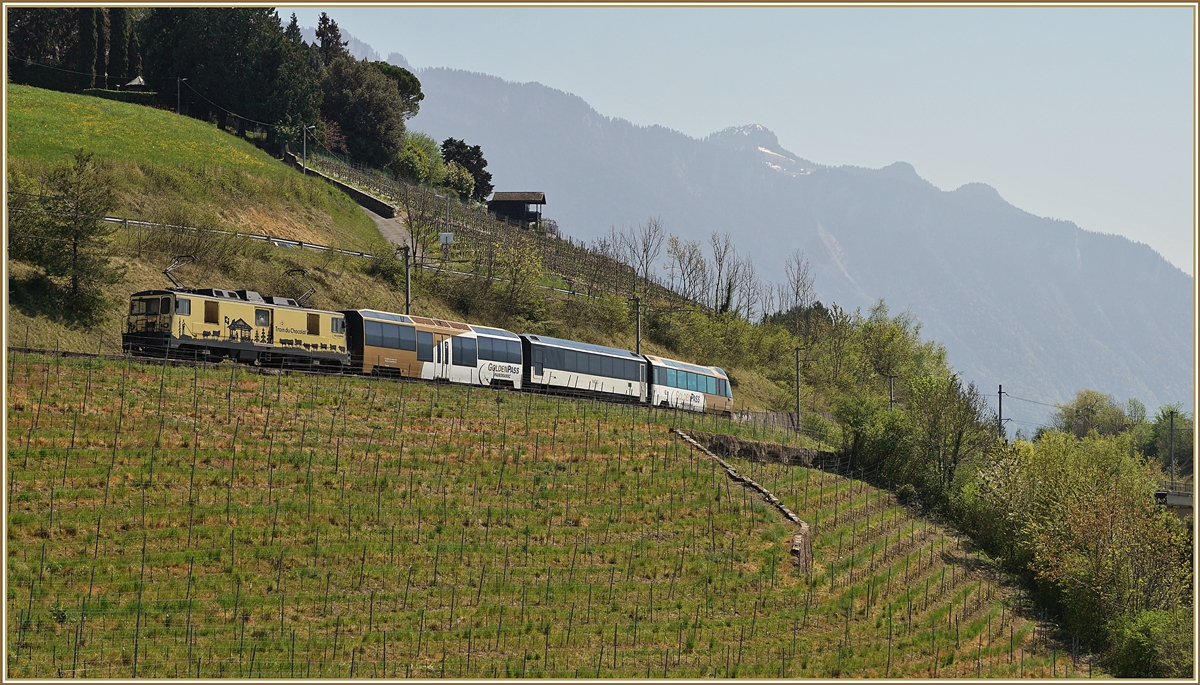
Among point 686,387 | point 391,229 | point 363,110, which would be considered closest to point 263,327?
point 686,387

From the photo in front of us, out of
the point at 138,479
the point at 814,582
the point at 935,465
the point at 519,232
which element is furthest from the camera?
the point at 519,232

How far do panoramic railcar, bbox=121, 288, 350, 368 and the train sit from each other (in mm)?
45

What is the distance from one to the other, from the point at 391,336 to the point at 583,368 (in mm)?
12941

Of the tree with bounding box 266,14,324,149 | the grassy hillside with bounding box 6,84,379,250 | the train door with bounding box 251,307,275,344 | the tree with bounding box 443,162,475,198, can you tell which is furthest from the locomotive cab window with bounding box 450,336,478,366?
the tree with bounding box 443,162,475,198

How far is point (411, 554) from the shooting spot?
35688 mm

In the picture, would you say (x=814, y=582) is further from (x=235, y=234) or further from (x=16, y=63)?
(x=16, y=63)

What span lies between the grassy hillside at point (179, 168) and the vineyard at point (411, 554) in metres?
33.9

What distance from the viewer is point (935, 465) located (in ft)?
199

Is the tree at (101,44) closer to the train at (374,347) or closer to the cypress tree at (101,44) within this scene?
the cypress tree at (101,44)

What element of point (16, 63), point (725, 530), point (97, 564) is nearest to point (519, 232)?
point (16, 63)

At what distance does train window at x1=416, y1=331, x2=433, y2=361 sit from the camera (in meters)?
54.8

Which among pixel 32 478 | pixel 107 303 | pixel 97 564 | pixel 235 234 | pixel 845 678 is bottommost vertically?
pixel 845 678

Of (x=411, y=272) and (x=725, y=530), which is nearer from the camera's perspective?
(x=725, y=530)

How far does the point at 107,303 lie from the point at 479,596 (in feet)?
108
